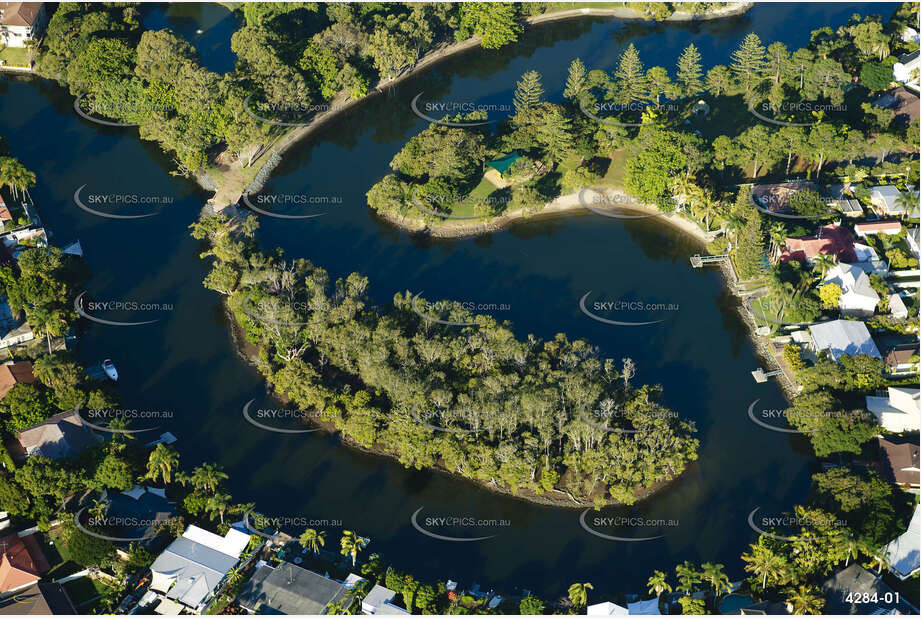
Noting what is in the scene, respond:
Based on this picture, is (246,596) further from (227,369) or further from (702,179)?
(702,179)

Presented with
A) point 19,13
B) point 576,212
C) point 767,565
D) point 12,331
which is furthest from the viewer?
point 19,13

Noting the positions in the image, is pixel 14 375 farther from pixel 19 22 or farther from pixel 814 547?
pixel 814 547

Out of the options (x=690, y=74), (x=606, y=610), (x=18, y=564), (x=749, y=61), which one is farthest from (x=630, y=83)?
Answer: (x=18, y=564)

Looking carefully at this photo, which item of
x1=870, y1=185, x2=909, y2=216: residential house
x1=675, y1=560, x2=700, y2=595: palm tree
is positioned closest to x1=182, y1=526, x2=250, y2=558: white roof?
x1=675, y1=560, x2=700, y2=595: palm tree

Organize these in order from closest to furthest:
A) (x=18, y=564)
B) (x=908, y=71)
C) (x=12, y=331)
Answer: (x=18, y=564) → (x=12, y=331) → (x=908, y=71)

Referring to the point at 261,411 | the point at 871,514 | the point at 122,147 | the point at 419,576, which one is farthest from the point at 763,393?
the point at 122,147

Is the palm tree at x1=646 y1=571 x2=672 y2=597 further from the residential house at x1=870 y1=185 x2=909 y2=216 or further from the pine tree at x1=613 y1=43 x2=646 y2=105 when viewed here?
the pine tree at x1=613 y1=43 x2=646 y2=105
